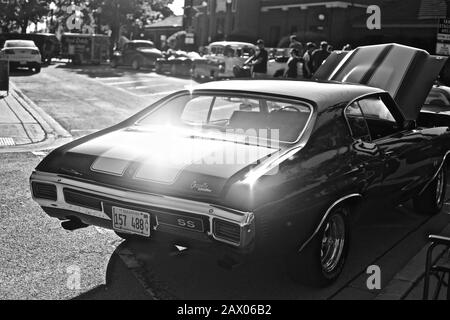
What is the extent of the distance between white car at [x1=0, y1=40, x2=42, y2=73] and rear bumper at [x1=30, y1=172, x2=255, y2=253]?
23.6m

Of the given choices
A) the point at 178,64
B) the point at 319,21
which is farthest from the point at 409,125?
the point at 319,21

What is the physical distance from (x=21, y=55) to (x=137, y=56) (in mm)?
7664

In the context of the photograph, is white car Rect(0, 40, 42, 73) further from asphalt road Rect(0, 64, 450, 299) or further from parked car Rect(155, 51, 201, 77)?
asphalt road Rect(0, 64, 450, 299)

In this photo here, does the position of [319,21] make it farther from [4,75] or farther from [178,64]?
[4,75]

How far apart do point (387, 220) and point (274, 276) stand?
2.15m

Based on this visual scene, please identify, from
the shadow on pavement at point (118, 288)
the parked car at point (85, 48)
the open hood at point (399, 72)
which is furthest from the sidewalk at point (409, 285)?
the parked car at point (85, 48)

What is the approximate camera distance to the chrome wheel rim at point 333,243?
13.7 feet

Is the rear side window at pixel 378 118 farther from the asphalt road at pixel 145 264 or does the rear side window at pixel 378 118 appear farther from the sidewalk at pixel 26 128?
the sidewalk at pixel 26 128

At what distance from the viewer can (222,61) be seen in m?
25.8

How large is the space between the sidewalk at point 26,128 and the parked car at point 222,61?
462 inches

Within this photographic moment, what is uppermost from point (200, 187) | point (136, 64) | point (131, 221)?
point (136, 64)

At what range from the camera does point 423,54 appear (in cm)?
747
